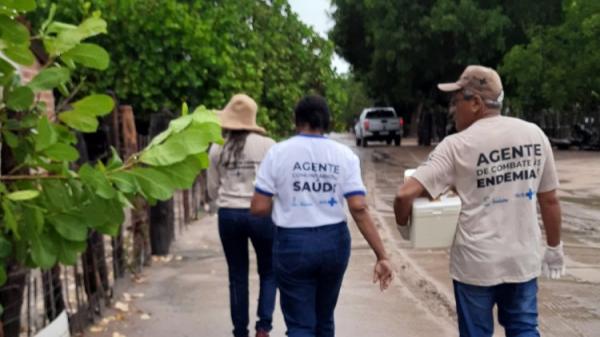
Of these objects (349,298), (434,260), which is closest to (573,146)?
(434,260)

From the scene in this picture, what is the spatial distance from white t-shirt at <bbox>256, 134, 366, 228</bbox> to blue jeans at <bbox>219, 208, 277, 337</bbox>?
1.07 meters

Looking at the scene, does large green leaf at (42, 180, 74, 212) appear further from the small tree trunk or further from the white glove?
the white glove

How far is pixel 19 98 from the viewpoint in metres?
2.47

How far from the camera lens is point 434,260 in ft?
31.9

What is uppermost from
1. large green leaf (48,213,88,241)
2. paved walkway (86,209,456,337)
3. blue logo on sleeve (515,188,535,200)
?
large green leaf (48,213,88,241)

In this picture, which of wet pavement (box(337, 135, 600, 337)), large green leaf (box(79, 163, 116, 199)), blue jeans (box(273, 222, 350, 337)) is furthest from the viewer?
wet pavement (box(337, 135, 600, 337))

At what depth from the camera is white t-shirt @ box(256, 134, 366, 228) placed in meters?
4.79

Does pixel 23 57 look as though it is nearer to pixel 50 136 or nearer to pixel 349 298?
pixel 50 136

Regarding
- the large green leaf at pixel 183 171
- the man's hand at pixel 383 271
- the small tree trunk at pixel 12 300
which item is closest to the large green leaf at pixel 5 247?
the large green leaf at pixel 183 171

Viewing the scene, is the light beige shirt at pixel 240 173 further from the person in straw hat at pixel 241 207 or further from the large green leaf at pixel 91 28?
the large green leaf at pixel 91 28

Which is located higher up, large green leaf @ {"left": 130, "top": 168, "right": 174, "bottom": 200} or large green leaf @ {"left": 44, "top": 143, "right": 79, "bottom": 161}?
large green leaf @ {"left": 44, "top": 143, "right": 79, "bottom": 161}

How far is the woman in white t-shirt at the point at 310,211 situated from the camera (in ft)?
15.6

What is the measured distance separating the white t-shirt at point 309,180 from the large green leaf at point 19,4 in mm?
2565

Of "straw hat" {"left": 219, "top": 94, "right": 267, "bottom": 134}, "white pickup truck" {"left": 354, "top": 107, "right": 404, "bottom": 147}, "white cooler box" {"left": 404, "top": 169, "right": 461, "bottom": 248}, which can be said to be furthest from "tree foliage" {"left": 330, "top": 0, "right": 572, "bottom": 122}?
"white cooler box" {"left": 404, "top": 169, "right": 461, "bottom": 248}
